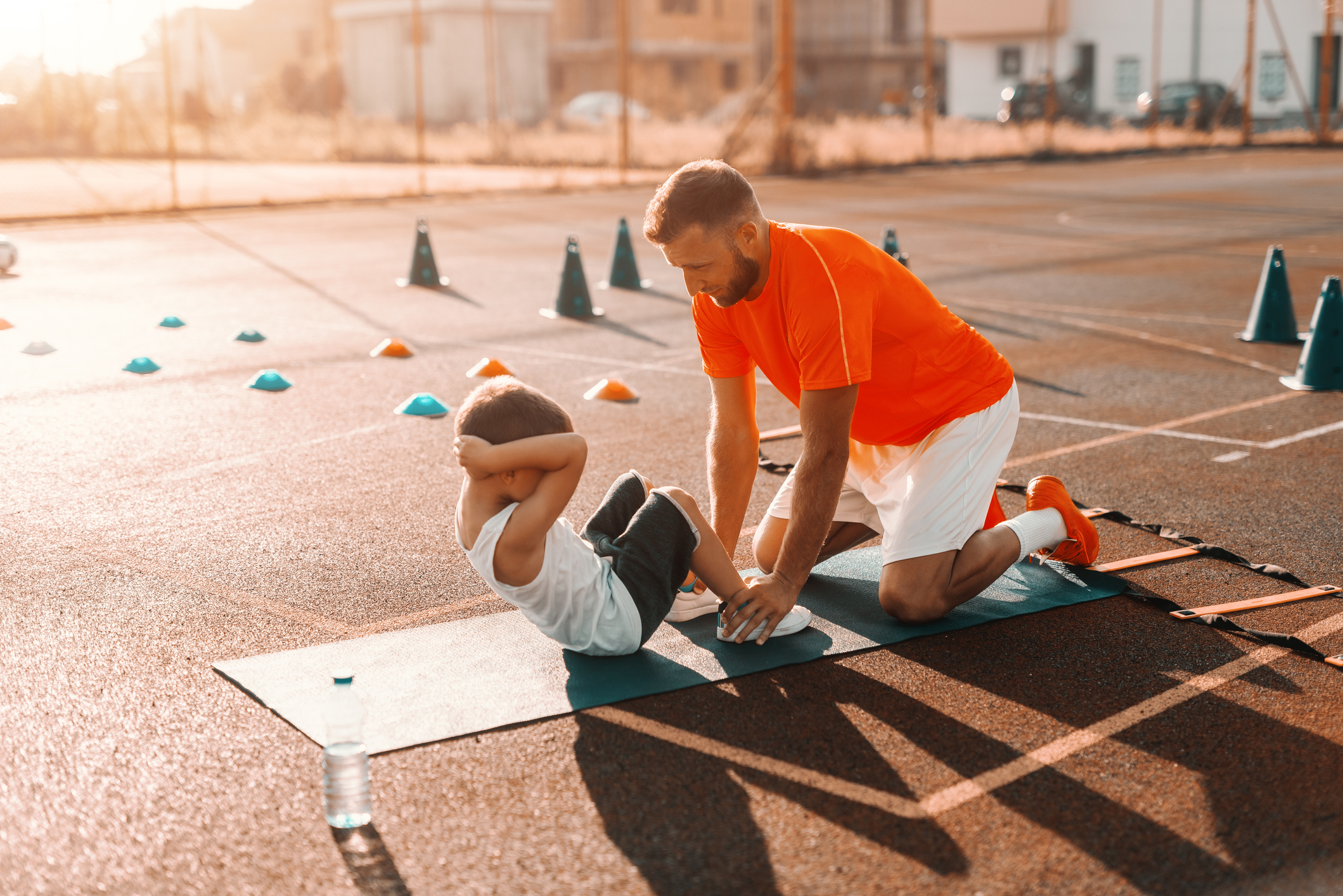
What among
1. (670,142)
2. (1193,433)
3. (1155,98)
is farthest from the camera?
(1155,98)

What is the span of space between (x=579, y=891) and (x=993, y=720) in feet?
4.65

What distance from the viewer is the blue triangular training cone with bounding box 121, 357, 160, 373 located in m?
9.01

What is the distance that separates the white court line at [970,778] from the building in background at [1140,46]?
Result: 1754 inches

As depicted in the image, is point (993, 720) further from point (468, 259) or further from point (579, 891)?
point (468, 259)

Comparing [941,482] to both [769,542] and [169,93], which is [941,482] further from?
[169,93]

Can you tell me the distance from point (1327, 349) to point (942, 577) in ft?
17.1

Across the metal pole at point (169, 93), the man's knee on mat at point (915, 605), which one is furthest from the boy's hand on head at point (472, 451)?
the metal pole at point (169, 93)

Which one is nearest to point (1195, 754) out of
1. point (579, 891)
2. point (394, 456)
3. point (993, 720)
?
point (993, 720)

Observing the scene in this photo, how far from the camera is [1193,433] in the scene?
23.9 ft

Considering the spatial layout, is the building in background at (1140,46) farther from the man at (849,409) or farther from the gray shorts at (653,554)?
the gray shorts at (653,554)

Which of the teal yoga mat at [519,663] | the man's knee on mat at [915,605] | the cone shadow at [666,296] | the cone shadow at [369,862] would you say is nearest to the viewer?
the cone shadow at [369,862]

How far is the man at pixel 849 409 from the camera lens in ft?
13.2

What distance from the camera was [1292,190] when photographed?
23297mm

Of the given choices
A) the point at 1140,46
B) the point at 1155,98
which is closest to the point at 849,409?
the point at 1155,98
